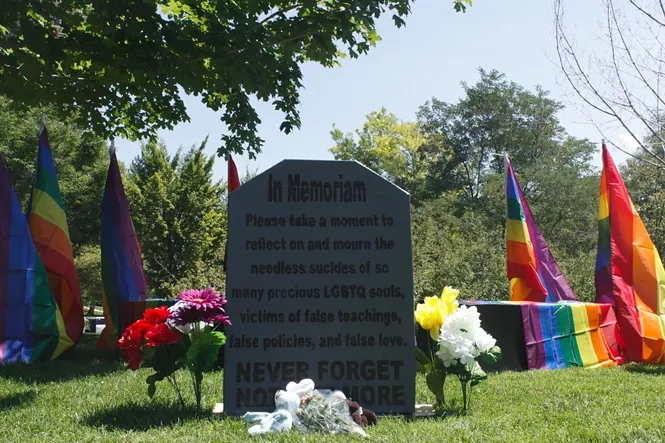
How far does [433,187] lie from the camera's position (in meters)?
43.2

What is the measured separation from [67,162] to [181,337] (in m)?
19.1

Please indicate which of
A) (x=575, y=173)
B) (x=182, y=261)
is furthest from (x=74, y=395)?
(x=575, y=173)

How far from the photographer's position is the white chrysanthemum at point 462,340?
18.6 feet

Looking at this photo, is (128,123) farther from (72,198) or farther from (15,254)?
(72,198)

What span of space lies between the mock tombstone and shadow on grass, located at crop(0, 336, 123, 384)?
364cm

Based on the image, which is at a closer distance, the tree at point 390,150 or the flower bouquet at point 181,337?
the flower bouquet at point 181,337

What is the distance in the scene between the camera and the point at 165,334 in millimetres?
5648

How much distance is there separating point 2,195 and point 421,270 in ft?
35.0

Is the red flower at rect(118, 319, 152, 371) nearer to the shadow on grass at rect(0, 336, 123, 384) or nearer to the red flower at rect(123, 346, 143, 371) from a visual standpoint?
the red flower at rect(123, 346, 143, 371)

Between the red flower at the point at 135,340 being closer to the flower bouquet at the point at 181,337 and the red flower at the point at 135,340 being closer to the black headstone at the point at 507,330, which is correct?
the flower bouquet at the point at 181,337

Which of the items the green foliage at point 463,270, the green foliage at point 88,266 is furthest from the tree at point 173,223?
the green foliage at point 463,270

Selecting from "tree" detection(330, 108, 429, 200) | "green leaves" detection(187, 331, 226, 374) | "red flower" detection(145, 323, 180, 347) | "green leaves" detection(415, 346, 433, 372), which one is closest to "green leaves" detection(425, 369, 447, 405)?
"green leaves" detection(415, 346, 433, 372)

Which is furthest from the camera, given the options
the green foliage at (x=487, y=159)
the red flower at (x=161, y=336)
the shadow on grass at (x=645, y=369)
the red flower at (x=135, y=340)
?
the green foliage at (x=487, y=159)

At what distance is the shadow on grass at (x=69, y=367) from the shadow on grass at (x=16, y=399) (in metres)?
0.91
